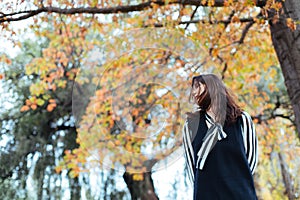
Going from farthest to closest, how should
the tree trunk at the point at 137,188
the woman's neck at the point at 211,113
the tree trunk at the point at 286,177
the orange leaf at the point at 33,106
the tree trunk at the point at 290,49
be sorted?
the tree trunk at the point at 286,177
the orange leaf at the point at 33,106
the tree trunk at the point at 137,188
the tree trunk at the point at 290,49
the woman's neck at the point at 211,113

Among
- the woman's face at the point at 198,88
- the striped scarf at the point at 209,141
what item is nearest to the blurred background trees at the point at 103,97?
the woman's face at the point at 198,88

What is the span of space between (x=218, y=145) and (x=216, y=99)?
0.17 metres

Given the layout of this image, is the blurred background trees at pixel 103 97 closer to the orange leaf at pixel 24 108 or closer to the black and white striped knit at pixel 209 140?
the orange leaf at pixel 24 108

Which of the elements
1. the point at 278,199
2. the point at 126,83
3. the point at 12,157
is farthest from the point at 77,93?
the point at 278,199

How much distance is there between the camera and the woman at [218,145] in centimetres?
147

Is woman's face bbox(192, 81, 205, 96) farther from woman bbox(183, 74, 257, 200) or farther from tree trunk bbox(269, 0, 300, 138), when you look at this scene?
tree trunk bbox(269, 0, 300, 138)

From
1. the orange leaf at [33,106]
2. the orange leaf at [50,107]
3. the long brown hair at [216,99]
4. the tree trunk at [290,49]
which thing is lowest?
the long brown hair at [216,99]

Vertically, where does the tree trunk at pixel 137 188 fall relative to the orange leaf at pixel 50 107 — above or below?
below

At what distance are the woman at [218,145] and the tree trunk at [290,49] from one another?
156 centimetres

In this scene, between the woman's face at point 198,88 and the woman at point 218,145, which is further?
the woman's face at point 198,88

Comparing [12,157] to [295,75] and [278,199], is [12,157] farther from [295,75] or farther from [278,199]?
[278,199]

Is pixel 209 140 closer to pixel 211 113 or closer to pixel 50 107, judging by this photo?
pixel 211 113

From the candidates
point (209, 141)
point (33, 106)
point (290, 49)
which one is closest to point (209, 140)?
point (209, 141)

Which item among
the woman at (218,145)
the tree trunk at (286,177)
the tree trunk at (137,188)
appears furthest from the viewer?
the tree trunk at (286,177)
